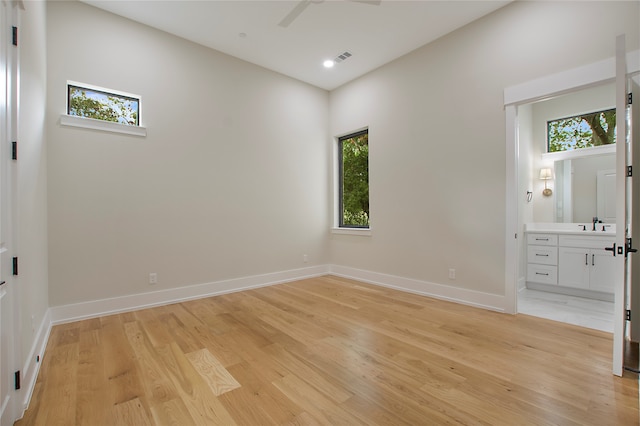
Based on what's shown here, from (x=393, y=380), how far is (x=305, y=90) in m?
4.59

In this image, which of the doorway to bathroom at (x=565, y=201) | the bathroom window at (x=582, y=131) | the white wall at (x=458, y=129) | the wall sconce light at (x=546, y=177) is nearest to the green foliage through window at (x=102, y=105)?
the white wall at (x=458, y=129)

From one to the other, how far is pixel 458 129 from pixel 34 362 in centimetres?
449

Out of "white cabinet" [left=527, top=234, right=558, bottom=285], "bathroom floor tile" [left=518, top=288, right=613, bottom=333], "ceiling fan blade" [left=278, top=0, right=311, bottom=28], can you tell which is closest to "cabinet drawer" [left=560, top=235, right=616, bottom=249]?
"white cabinet" [left=527, top=234, right=558, bottom=285]

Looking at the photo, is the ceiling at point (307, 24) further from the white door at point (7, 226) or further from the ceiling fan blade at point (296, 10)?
the white door at point (7, 226)

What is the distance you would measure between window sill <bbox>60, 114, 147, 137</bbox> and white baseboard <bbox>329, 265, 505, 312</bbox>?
362 centimetres

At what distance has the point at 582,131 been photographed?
4.22m

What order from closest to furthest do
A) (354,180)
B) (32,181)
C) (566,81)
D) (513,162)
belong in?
(32,181) < (566,81) < (513,162) < (354,180)

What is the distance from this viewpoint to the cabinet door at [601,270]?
11.7 feet

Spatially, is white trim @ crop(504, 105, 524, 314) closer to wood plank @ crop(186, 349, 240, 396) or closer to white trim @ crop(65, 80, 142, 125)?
wood plank @ crop(186, 349, 240, 396)

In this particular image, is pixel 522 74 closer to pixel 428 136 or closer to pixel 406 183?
pixel 428 136

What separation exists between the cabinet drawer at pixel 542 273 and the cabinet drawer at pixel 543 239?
0.32 m

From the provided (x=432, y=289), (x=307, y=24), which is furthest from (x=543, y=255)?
(x=307, y=24)

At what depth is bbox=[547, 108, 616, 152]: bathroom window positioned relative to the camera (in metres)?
3.98

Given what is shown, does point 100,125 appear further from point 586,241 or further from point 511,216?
point 586,241
